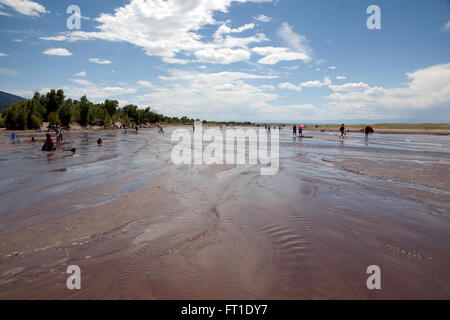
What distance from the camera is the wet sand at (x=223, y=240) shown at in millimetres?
3008

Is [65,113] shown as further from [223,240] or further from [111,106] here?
[223,240]

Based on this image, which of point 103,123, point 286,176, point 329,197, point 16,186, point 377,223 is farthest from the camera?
point 103,123

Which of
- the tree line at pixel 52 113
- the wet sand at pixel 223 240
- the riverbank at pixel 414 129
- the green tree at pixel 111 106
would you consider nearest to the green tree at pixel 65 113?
the tree line at pixel 52 113

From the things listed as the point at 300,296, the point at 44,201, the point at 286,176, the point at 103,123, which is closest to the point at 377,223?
the point at 300,296

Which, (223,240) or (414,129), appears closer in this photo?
(223,240)

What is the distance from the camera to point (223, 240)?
4.33 meters

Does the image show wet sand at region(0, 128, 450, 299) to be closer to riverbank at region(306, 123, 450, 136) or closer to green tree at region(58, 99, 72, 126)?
riverbank at region(306, 123, 450, 136)

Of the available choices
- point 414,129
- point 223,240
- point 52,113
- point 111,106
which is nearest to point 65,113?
point 52,113

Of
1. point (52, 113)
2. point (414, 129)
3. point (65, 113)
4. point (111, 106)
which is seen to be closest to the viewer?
point (52, 113)
